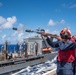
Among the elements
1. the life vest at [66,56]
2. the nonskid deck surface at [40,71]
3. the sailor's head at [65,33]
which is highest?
the sailor's head at [65,33]

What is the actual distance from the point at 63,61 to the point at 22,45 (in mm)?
26435

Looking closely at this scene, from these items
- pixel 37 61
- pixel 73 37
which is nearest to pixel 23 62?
pixel 37 61

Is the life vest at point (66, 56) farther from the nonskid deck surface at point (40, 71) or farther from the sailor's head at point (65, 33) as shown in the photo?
the nonskid deck surface at point (40, 71)

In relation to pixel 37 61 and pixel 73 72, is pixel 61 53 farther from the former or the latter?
pixel 37 61

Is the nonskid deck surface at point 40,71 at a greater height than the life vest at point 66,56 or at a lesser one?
lesser

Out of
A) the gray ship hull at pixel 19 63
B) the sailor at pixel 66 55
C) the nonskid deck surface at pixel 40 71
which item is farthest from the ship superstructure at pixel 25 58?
the sailor at pixel 66 55

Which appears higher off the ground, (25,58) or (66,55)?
(25,58)

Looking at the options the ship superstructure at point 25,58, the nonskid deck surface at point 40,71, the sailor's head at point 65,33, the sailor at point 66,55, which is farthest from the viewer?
the ship superstructure at point 25,58

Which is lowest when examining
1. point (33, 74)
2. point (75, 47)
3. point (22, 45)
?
point (33, 74)

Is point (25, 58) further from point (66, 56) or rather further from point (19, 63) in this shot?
point (66, 56)

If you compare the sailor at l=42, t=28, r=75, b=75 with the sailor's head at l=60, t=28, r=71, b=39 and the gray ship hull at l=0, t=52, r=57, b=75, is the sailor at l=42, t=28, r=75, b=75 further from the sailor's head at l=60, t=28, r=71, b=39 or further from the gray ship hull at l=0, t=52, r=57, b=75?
the gray ship hull at l=0, t=52, r=57, b=75

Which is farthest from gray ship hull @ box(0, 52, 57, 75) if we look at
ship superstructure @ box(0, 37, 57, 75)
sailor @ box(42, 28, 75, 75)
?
sailor @ box(42, 28, 75, 75)

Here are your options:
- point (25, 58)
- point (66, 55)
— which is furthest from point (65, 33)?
point (25, 58)

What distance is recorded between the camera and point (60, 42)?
6.16 metres
